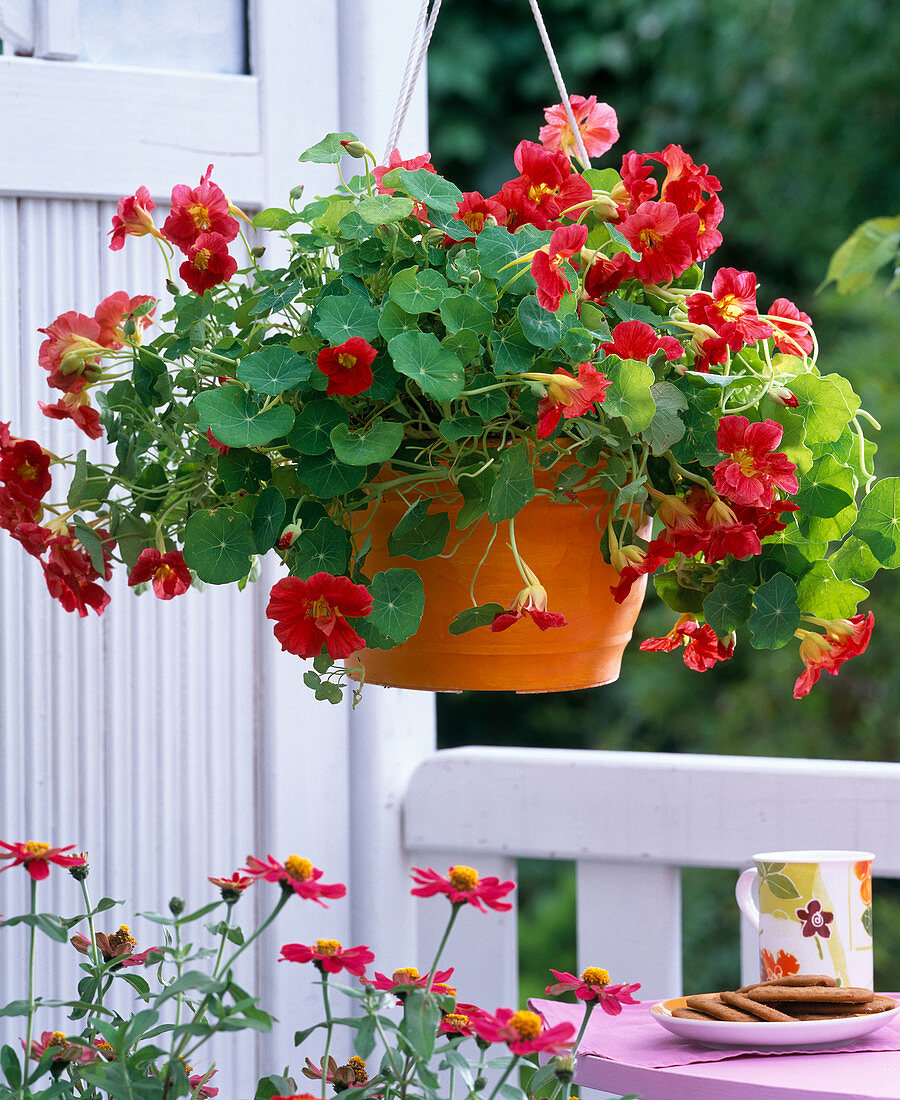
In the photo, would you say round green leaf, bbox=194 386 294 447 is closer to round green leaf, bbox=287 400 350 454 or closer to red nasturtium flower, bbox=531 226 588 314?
round green leaf, bbox=287 400 350 454

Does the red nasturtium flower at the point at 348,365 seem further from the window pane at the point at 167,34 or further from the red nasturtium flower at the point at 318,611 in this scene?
the window pane at the point at 167,34

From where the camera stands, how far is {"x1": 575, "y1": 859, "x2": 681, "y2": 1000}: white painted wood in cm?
117

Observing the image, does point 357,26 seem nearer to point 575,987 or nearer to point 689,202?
point 689,202

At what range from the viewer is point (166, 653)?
116cm

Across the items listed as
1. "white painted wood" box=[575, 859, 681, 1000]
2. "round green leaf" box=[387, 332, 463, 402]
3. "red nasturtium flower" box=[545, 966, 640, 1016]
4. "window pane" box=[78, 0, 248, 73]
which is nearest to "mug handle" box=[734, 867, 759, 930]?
"white painted wood" box=[575, 859, 681, 1000]

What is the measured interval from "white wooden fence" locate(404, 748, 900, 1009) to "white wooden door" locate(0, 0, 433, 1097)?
9cm

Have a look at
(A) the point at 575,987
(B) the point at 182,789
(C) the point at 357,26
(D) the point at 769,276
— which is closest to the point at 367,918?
(B) the point at 182,789

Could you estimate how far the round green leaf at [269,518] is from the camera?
65cm

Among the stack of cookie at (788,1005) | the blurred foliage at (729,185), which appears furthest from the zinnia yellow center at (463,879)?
the blurred foliage at (729,185)

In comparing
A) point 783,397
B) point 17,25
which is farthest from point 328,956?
point 17,25

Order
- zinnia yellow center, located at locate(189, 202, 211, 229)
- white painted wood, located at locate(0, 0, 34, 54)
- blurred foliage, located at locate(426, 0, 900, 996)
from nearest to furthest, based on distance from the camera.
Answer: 1. zinnia yellow center, located at locate(189, 202, 211, 229)
2. white painted wood, located at locate(0, 0, 34, 54)
3. blurred foliage, located at locate(426, 0, 900, 996)

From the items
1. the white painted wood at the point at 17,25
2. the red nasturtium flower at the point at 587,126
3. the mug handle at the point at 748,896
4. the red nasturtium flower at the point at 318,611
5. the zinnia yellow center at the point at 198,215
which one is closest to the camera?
the red nasturtium flower at the point at 318,611

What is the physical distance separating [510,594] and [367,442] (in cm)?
14

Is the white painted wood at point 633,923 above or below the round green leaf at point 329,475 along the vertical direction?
A: below
